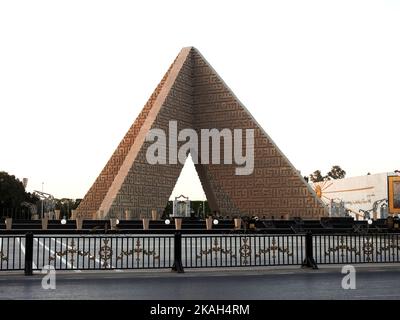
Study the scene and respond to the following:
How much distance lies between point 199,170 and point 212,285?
3582 centimetres

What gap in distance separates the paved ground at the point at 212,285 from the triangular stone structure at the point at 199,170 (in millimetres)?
25242

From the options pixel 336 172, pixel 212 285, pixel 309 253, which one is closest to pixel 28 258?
pixel 212 285

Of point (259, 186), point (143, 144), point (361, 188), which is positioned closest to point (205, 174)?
point (259, 186)

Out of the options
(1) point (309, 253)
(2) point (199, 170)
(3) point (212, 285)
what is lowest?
(3) point (212, 285)

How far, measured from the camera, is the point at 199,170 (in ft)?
147

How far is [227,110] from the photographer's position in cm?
4225

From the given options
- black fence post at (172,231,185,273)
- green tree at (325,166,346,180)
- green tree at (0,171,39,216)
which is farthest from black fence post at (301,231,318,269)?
green tree at (325,166,346,180)

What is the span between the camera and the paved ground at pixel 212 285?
7957mm

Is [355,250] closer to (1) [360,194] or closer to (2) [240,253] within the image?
(2) [240,253]

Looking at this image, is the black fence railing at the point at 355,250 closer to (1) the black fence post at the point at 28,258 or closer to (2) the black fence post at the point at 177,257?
(2) the black fence post at the point at 177,257

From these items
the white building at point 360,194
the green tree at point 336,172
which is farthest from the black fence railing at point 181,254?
the green tree at point 336,172

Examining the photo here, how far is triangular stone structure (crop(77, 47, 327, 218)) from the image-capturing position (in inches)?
1479

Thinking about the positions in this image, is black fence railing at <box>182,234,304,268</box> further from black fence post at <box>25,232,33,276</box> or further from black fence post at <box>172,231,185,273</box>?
black fence post at <box>25,232,33,276</box>
